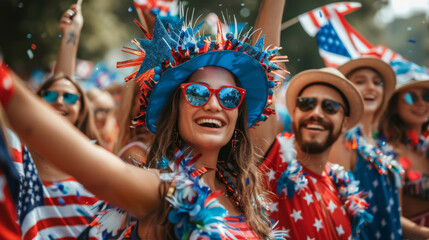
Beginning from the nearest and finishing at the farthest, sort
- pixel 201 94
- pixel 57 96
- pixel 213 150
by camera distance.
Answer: pixel 201 94, pixel 213 150, pixel 57 96

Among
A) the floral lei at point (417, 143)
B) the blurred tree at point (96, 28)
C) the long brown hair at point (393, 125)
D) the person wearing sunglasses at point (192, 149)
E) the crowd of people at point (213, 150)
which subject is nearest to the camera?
the crowd of people at point (213, 150)

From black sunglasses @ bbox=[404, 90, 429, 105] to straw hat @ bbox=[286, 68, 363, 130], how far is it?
5.54 ft

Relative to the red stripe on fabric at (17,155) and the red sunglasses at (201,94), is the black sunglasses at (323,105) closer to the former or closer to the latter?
the red sunglasses at (201,94)

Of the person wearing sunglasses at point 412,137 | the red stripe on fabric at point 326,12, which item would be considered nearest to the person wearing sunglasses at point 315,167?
the person wearing sunglasses at point 412,137

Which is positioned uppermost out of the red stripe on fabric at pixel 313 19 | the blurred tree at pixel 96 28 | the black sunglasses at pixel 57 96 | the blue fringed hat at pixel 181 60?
the blurred tree at pixel 96 28

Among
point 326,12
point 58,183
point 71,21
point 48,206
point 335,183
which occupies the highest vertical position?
point 326,12

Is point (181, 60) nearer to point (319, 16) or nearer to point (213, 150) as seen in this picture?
point (213, 150)

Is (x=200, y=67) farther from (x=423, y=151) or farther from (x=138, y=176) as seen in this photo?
(x=423, y=151)

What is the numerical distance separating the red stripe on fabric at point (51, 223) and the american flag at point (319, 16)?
120 inches

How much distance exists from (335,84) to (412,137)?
78.3 inches

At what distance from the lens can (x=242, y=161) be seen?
242 centimetres

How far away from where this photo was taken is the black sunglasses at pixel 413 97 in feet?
16.0

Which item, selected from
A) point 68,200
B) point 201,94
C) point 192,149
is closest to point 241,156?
point 192,149

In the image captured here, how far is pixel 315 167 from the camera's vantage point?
3.28 metres
